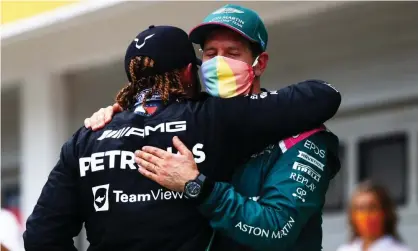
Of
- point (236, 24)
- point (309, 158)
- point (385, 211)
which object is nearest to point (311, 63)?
point (385, 211)

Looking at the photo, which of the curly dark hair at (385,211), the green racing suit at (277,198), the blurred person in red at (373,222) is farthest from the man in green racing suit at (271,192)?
the curly dark hair at (385,211)

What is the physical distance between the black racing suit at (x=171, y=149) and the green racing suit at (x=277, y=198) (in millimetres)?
42

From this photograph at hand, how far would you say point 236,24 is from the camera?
9.95 feet

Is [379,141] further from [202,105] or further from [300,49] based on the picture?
[202,105]

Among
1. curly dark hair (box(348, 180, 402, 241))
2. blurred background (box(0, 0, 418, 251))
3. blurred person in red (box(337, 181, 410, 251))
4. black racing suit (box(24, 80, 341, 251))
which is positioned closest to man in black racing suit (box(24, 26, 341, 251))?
black racing suit (box(24, 80, 341, 251))

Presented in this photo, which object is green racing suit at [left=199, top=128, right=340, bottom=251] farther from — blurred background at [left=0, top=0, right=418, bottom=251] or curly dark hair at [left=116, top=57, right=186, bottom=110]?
blurred background at [left=0, top=0, right=418, bottom=251]

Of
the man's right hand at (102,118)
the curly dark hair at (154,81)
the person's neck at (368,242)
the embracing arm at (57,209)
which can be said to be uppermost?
the curly dark hair at (154,81)

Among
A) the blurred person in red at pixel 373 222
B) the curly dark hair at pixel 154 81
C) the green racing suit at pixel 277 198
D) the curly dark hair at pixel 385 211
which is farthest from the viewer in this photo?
the curly dark hair at pixel 385 211

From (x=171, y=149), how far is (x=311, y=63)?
5.93 meters

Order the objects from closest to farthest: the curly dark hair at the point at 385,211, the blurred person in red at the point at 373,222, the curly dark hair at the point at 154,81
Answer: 1. the curly dark hair at the point at 154,81
2. the blurred person in red at the point at 373,222
3. the curly dark hair at the point at 385,211

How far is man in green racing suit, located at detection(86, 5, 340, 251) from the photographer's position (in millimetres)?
2787

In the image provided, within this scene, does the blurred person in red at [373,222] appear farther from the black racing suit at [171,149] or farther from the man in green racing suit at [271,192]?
the black racing suit at [171,149]

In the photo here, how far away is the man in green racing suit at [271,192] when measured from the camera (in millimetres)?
A: 2787

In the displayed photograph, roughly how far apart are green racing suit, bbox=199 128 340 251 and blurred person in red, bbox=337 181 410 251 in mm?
3744
